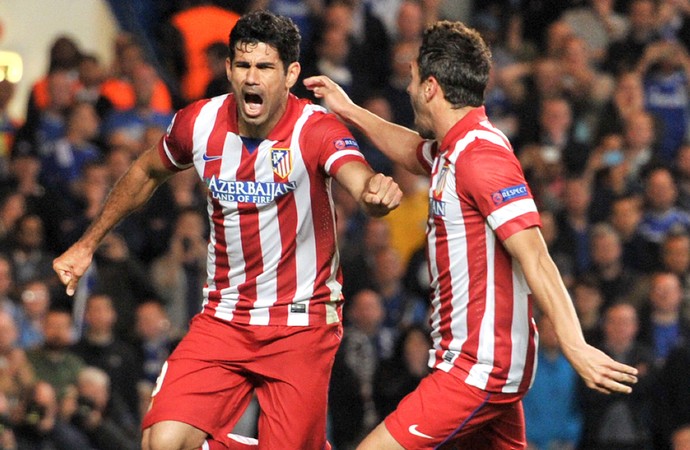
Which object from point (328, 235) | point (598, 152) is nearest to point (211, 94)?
point (598, 152)

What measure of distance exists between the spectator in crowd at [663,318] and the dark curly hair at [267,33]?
16.8 feet

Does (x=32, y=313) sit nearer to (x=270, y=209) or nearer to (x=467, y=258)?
(x=270, y=209)

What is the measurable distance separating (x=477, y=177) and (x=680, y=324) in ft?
17.4

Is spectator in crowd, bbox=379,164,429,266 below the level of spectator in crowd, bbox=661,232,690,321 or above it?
above

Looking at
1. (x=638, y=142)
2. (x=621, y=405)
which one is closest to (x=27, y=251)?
(x=621, y=405)

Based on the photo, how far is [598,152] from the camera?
12219 mm

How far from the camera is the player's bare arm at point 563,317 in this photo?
5.64 metres

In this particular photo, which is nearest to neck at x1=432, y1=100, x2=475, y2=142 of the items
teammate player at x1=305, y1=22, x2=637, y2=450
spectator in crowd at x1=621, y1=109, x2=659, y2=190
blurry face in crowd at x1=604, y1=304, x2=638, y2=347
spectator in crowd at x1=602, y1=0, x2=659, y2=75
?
teammate player at x1=305, y1=22, x2=637, y2=450

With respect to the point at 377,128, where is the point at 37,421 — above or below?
below

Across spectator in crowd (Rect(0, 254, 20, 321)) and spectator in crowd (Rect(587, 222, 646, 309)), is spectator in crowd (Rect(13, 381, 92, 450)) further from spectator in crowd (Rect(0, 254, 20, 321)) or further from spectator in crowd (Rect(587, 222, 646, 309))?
spectator in crowd (Rect(587, 222, 646, 309))

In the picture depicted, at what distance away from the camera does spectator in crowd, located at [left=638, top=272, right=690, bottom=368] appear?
34.9ft

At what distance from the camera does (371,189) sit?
5.78 meters

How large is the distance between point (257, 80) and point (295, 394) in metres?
1.34

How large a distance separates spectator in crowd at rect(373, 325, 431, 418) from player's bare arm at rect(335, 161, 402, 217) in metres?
3.96
